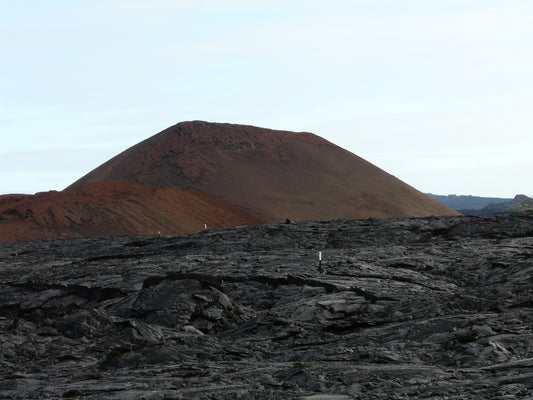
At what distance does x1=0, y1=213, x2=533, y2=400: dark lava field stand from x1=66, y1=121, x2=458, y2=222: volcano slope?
41.0 metres

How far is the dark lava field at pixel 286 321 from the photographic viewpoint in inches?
390

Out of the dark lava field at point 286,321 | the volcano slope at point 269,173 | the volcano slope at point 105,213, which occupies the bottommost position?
the dark lava field at point 286,321

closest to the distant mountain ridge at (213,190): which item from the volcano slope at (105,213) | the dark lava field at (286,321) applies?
the volcano slope at (105,213)

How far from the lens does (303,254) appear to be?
75.5 ft

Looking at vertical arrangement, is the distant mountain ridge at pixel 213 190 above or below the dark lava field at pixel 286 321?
above

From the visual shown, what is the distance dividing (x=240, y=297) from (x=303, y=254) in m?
5.47

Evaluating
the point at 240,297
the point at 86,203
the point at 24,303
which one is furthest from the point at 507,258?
the point at 86,203

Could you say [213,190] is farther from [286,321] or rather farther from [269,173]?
[286,321]

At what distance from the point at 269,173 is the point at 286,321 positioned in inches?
2391

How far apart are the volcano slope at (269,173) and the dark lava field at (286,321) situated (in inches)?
1613

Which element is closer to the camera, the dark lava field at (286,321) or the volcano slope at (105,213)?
the dark lava field at (286,321)

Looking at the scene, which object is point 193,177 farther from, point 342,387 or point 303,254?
point 342,387

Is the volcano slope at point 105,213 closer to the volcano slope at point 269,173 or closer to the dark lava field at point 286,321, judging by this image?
the volcano slope at point 269,173

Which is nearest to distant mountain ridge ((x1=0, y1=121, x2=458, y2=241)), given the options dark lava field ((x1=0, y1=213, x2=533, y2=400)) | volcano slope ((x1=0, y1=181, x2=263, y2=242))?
volcano slope ((x1=0, y1=181, x2=263, y2=242))
